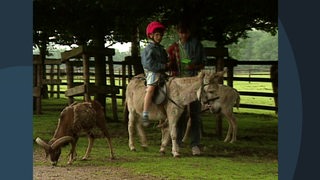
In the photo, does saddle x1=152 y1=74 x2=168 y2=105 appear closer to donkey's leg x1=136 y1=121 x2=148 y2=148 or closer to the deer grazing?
donkey's leg x1=136 y1=121 x2=148 y2=148

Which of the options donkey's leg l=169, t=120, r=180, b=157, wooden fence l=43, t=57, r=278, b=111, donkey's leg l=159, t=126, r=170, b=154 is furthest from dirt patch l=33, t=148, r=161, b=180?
wooden fence l=43, t=57, r=278, b=111

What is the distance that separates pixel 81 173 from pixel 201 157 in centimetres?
228

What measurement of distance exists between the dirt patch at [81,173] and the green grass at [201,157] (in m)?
0.21

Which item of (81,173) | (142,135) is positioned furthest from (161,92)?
(81,173)

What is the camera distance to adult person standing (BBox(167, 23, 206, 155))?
10164 mm

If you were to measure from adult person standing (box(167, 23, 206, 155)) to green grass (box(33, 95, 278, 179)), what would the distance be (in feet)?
1.30

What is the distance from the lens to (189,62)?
33.4 ft

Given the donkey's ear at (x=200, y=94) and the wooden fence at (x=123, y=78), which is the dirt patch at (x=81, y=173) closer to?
the donkey's ear at (x=200, y=94)

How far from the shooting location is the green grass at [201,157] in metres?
8.17

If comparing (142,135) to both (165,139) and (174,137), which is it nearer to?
(165,139)
